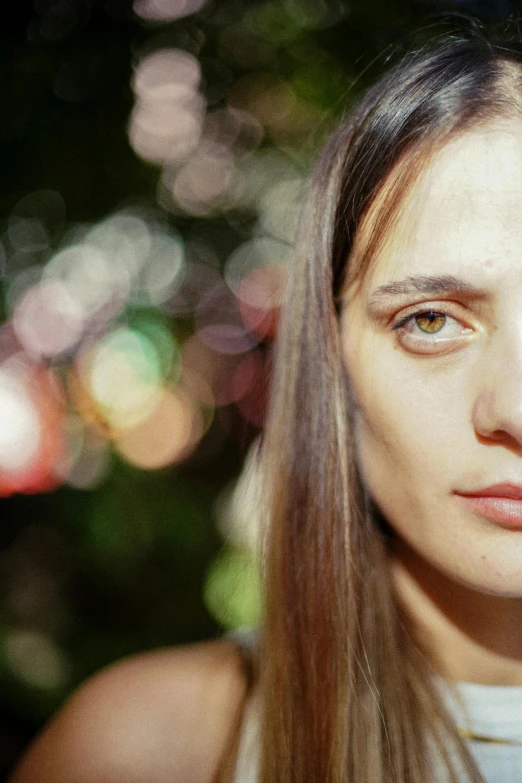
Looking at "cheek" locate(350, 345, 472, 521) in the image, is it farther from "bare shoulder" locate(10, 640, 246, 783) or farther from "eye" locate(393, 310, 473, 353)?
"bare shoulder" locate(10, 640, 246, 783)

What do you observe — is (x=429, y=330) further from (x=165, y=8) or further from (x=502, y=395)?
(x=165, y=8)

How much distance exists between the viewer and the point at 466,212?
90 centimetres

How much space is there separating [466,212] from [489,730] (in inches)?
28.9

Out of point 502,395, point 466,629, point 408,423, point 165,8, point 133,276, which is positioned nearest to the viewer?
point 502,395

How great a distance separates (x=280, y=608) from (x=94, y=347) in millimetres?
1165

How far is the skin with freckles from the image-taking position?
871mm

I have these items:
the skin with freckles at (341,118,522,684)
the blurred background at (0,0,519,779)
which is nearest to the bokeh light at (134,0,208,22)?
the blurred background at (0,0,519,779)

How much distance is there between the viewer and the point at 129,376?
2076 mm

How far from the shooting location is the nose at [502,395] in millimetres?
822

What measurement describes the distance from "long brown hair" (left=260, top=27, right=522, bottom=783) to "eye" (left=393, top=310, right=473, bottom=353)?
126 millimetres

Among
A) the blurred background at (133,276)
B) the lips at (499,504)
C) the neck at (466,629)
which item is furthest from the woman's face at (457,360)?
the blurred background at (133,276)

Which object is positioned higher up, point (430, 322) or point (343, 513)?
point (430, 322)

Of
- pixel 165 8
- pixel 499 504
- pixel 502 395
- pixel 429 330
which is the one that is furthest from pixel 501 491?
pixel 165 8

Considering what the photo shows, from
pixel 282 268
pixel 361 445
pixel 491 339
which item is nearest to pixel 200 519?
pixel 282 268
